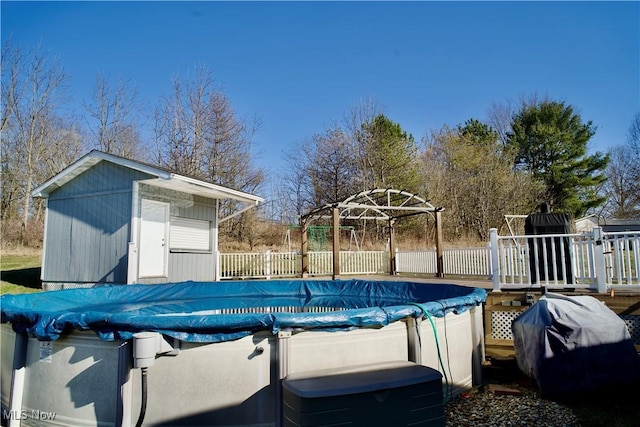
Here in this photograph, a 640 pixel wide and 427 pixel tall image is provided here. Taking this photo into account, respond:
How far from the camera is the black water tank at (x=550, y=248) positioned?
203 inches

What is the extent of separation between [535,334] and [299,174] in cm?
2253

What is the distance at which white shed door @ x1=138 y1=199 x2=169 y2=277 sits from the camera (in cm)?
921

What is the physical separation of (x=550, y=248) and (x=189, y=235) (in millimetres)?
8585

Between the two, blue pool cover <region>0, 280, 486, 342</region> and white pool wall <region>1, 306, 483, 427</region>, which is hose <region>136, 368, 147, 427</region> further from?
blue pool cover <region>0, 280, 486, 342</region>

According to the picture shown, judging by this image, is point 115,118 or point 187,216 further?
point 115,118

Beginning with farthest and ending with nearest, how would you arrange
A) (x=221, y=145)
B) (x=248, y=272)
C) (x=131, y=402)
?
(x=221, y=145)
(x=248, y=272)
(x=131, y=402)

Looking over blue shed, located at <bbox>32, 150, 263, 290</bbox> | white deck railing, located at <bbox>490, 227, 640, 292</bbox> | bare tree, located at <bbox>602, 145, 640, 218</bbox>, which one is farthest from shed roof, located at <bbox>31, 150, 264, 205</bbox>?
bare tree, located at <bbox>602, 145, 640, 218</bbox>

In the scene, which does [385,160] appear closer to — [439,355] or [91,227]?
[91,227]

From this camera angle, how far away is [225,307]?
669 cm

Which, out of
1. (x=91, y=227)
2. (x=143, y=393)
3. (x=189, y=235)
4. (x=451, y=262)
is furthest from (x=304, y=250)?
(x=143, y=393)

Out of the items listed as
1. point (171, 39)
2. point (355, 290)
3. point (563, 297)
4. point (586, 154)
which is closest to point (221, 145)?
point (171, 39)

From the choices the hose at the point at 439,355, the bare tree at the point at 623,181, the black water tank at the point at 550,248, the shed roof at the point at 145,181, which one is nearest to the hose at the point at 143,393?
the hose at the point at 439,355

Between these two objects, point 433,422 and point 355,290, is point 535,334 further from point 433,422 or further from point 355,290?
point 355,290

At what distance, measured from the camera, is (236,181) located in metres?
22.0
